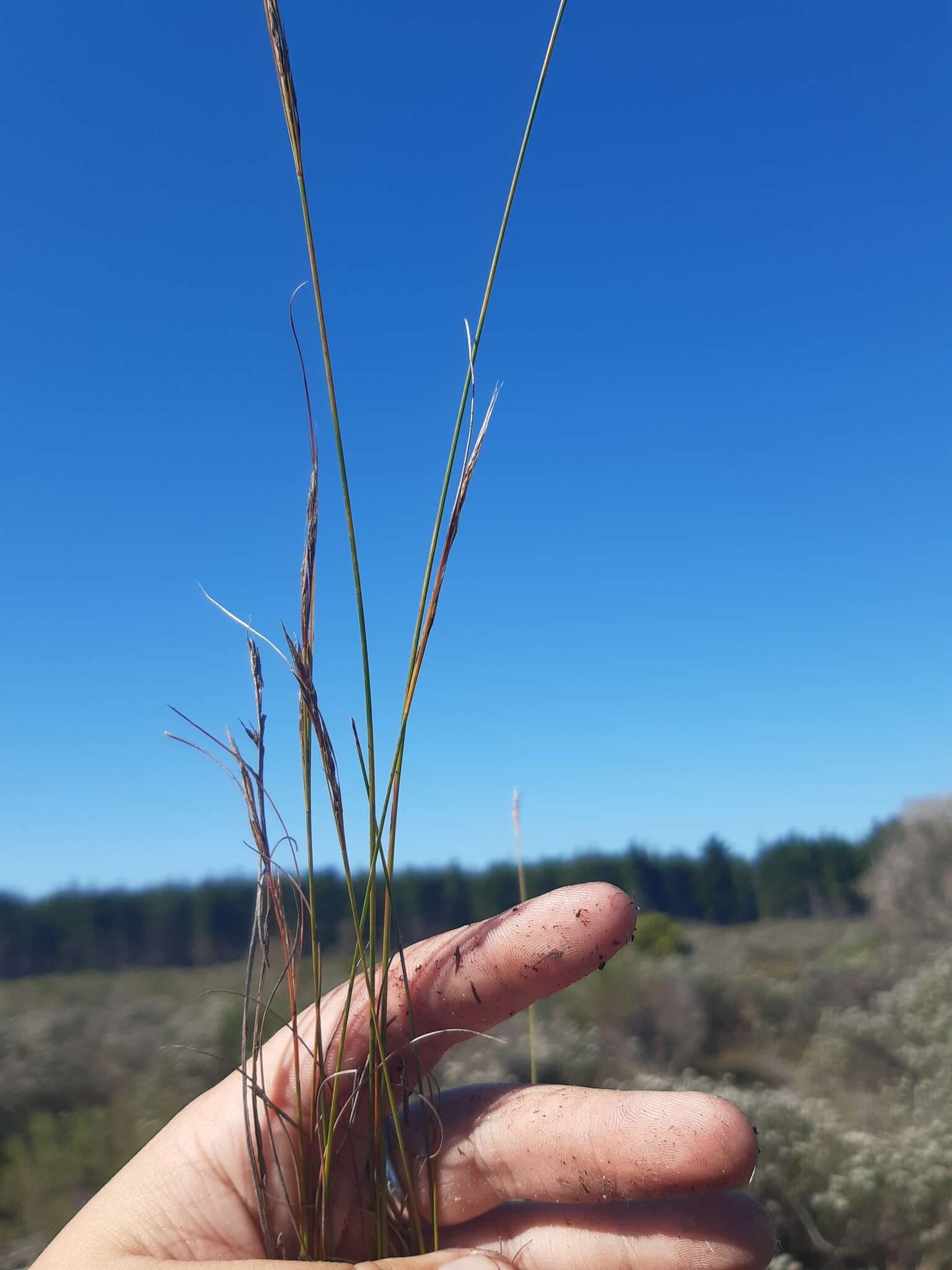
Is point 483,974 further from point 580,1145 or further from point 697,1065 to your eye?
point 697,1065

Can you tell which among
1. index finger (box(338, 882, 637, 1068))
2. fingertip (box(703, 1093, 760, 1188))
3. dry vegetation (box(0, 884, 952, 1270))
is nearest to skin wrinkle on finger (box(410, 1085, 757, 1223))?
fingertip (box(703, 1093, 760, 1188))

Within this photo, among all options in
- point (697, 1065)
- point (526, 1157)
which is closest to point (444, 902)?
point (697, 1065)

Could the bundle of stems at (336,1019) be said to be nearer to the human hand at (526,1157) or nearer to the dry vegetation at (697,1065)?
the human hand at (526,1157)

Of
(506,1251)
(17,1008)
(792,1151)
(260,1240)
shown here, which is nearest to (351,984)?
(260,1240)

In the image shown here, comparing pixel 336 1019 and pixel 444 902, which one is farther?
pixel 444 902

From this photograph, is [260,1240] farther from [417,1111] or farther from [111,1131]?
[111,1131]

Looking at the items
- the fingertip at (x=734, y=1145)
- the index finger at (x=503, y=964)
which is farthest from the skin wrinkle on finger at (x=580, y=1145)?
the index finger at (x=503, y=964)
